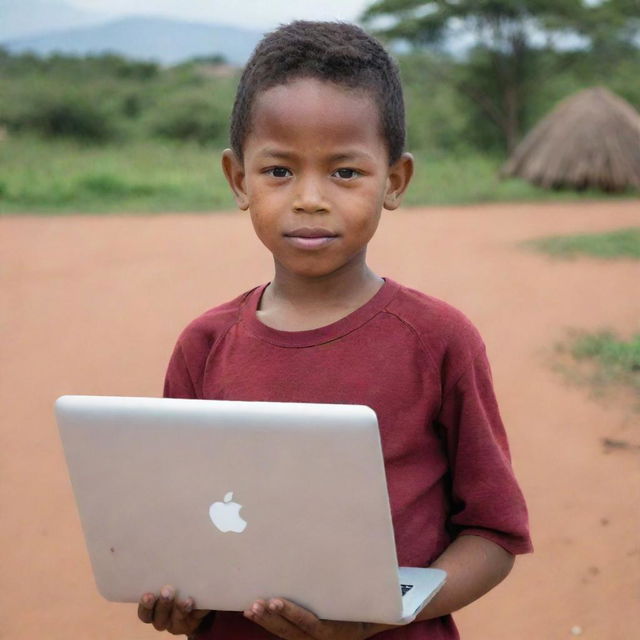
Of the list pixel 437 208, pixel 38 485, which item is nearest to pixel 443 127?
pixel 437 208

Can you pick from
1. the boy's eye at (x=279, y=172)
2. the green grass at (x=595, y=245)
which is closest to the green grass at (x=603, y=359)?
the green grass at (x=595, y=245)

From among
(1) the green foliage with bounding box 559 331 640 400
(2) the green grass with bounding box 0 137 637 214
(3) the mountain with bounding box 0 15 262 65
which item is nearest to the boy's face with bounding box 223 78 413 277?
(1) the green foliage with bounding box 559 331 640 400

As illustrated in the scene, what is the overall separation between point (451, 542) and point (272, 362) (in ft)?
1.42

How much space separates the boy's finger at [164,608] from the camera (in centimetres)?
150

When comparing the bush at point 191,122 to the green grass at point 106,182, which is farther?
the bush at point 191,122

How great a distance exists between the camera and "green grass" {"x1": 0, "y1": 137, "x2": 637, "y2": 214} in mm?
11961

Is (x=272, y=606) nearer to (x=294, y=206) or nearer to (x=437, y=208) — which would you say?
(x=294, y=206)

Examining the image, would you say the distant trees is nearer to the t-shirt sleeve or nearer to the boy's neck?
the boy's neck

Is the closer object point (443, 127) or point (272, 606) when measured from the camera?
point (272, 606)

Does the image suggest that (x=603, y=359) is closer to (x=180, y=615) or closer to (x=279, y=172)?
(x=279, y=172)

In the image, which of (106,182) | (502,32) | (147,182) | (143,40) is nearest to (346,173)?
(106,182)

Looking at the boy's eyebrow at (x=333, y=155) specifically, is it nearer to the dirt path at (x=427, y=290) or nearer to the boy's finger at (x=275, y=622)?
the boy's finger at (x=275, y=622)

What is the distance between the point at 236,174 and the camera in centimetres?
186

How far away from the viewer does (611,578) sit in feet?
11.1
